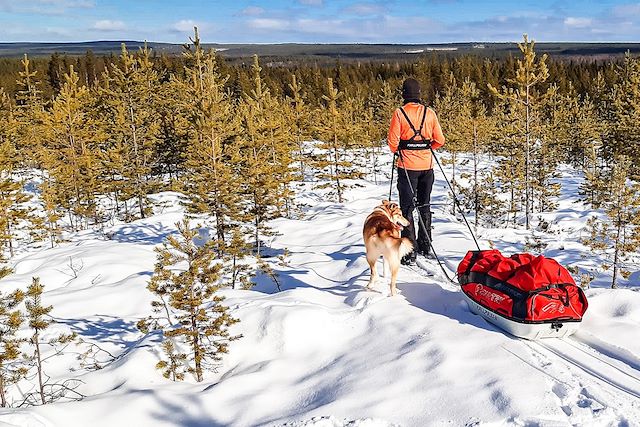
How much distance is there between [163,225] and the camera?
19781 millimetres

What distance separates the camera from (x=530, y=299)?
4.01 meters

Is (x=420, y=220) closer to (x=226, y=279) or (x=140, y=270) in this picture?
(x=226, y=279)

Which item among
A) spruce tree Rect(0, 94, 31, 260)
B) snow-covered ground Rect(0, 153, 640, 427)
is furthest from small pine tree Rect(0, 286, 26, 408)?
spruce tree Rect(0, 94, 31, 260)

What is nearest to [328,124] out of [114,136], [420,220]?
[114,136]

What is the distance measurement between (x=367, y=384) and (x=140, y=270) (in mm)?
8416

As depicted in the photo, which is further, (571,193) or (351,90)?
(351,90)

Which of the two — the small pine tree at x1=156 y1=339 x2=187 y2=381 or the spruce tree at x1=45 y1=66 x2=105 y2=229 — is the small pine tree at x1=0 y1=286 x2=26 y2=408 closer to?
the small pine tree at x1=156 y1=339 x2=187 y2=381

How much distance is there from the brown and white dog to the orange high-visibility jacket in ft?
3.22

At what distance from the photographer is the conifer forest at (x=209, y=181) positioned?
509 cm

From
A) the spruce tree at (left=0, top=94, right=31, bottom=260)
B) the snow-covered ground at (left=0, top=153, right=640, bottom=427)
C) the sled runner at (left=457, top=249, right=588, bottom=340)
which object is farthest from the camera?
the spruce tree at (left=0, top=94, right=31, bottom=260)

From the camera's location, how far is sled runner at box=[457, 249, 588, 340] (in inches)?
157

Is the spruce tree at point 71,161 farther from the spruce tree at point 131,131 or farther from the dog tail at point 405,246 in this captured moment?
the dog tail at point 405,246

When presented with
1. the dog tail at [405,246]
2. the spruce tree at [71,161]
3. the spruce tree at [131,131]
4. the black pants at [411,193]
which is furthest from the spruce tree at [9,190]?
the dog tail at [405,246]

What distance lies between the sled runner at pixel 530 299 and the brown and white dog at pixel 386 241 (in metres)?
1.07
